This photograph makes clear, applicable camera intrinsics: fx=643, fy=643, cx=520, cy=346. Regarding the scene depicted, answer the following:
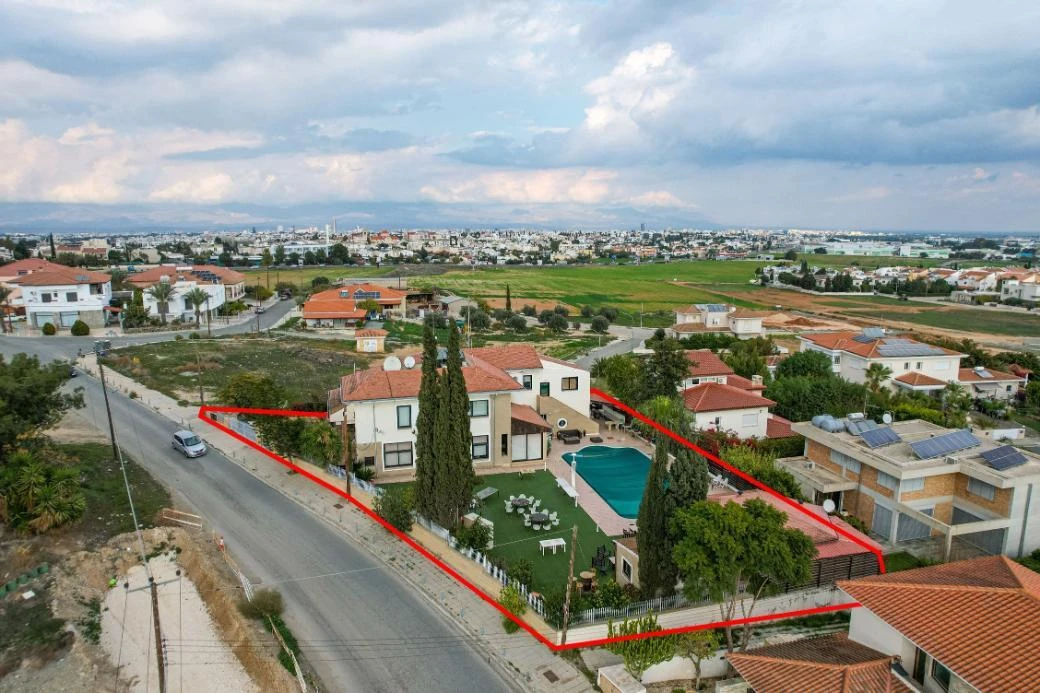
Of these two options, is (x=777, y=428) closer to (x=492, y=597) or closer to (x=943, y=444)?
(x=943, y=444)

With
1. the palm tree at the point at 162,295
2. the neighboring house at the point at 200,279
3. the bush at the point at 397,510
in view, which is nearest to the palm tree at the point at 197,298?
the palm tree at the point at 162,295

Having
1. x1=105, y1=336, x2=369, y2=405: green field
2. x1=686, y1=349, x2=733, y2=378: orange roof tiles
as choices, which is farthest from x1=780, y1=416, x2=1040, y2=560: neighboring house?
x1=105, y1=336, x2=369, y2=405: green field

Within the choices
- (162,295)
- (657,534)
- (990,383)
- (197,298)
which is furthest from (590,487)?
(162,295)

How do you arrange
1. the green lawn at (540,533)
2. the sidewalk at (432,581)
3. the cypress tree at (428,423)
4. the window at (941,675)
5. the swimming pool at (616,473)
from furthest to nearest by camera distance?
the swimming pool at (616,473), the cypress tree at (428,423), the green lawn at (540,533), the sidewalk at (432,581), the window at (941,675)

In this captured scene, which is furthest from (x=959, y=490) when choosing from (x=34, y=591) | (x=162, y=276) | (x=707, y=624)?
(x=162, y=276)

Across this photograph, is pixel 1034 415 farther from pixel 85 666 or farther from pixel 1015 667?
pixel 85 666

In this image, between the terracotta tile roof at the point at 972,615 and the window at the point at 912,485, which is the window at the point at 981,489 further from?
the terracotta tile roof at the point at 972,615
